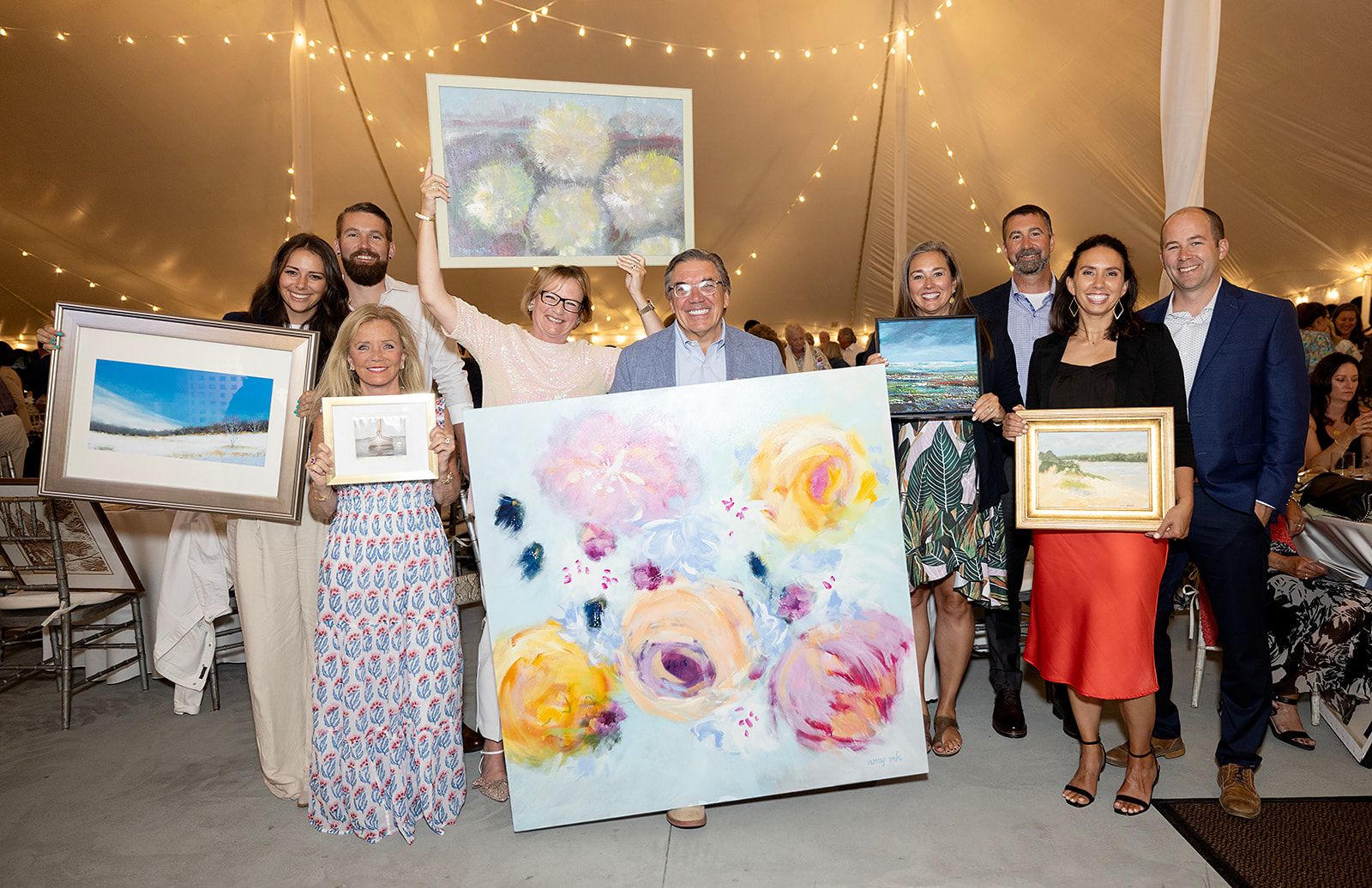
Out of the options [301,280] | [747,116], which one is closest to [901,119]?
[747,116]

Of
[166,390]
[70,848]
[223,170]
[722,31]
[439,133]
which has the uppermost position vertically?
[722,31]

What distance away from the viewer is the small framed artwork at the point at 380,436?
A: 2.20 metres

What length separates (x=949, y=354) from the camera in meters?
2.56

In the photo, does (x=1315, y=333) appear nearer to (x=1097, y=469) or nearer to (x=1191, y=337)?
(x=1191, y=337)

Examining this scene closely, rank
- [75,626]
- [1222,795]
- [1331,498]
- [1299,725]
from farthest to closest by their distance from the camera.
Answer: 1. [75,626]
2. [1331,498]
3. [1299,725]
4. [1222,795]

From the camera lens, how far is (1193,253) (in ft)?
8.24

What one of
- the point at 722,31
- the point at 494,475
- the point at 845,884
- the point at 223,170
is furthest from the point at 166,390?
the point at 223,170

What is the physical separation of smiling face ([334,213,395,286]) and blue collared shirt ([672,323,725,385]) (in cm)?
125

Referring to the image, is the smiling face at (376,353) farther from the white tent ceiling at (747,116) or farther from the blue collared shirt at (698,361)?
the white tent ceiling at (747,116)

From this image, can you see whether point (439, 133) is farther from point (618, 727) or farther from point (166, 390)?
point (618, 727)

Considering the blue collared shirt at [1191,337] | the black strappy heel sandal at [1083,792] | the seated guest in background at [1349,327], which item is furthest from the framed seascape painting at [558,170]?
the seated guest in background at [1349,327]

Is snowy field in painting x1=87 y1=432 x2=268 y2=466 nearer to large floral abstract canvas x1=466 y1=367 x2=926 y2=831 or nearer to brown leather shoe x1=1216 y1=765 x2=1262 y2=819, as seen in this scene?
large floral abstract canvas x1=466 y1=367 x2=926 y2=831

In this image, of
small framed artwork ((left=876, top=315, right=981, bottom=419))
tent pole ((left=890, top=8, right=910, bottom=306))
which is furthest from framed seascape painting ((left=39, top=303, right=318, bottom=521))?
tent pole ((left=890, top=8, right=910, bottom=306))

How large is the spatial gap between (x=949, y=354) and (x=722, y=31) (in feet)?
21.8
